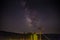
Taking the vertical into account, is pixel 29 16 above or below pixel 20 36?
above

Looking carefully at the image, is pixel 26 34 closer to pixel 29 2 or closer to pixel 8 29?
pixel 8 29

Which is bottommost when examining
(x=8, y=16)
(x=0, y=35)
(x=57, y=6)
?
(x=0, y=35)

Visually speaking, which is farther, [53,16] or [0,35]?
[53,16]

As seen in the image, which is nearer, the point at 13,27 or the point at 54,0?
the point at 13,27

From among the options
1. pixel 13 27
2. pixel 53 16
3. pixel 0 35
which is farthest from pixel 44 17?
pixel 0 35

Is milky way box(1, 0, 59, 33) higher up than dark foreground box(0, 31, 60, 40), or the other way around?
milky way box(1, 0, 59, 33)

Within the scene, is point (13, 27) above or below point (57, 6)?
below

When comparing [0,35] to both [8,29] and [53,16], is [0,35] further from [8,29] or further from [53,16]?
[53,16]

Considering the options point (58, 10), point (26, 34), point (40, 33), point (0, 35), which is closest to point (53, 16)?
point (58, 10)

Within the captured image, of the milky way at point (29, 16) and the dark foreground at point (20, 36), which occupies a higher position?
the milky way at point (29, 16)

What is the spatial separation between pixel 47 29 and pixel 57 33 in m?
0.11

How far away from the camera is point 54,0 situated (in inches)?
52.5

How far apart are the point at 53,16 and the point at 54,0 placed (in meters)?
0.16

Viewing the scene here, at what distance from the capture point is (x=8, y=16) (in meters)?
1.24
